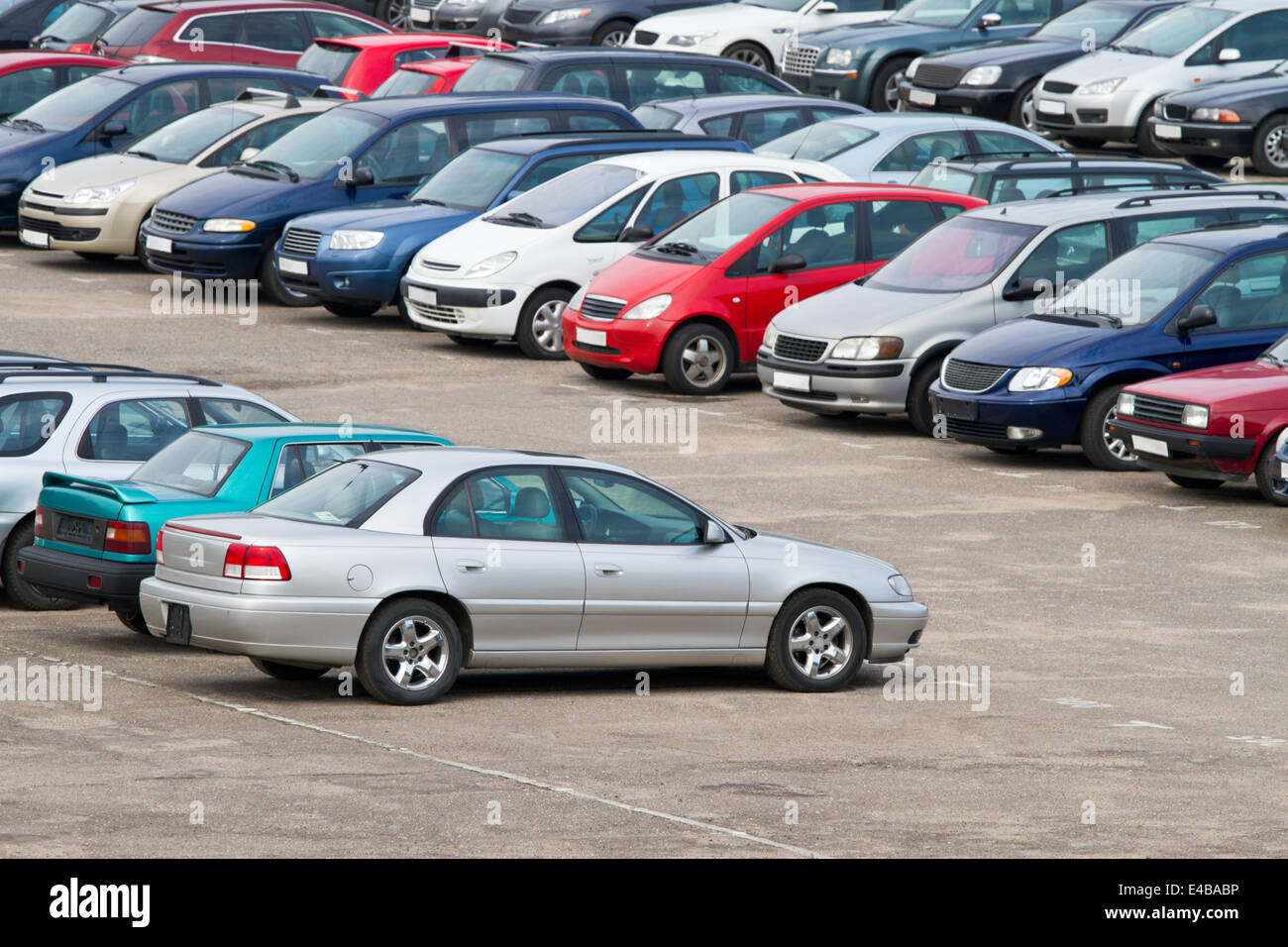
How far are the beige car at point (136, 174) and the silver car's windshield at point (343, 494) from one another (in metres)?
14.7

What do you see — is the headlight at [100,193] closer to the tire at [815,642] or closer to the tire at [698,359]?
the tire at [698,359]

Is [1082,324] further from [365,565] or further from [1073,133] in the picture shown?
[1073,133]

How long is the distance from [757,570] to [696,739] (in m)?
1.54

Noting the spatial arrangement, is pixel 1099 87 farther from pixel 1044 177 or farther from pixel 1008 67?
pixel 1044 177

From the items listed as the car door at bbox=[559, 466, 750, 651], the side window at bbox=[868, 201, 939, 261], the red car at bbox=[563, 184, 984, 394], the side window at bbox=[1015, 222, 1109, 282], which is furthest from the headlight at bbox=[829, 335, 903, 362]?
the car door at bbox=[559, 466, 750, 651]

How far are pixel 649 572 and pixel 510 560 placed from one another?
754mm

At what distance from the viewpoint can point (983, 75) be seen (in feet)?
101

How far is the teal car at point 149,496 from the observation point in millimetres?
12031

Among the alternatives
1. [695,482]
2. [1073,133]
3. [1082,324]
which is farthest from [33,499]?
[1073,133]

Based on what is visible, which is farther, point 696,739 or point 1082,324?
point 1082,324

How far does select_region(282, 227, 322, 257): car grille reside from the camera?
23141 mm

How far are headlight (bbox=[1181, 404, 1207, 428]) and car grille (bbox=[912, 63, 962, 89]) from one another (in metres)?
14.6

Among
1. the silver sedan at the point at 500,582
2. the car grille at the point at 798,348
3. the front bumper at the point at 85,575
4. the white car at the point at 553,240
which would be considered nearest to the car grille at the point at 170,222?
the white car at the point at 553,240

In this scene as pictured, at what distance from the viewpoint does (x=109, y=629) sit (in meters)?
13.0
